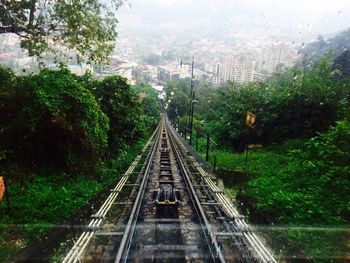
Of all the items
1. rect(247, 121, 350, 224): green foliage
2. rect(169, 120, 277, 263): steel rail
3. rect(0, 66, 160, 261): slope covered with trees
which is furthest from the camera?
rect(0, 66, 160, 261): slope covered with trees

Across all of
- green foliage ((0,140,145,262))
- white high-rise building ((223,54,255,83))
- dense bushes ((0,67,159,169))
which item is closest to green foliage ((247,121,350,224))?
green foliage ((0,140,145,262))

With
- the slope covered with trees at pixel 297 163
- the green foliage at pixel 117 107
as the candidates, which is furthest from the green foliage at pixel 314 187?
the green foliage at pixel 117 107

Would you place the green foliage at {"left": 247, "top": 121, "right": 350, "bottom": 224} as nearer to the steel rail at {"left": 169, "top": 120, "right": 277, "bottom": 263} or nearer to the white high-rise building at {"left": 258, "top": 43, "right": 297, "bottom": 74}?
the steel rail at {"left": 169, "top": 120, "right": 277, "bottom": 263}

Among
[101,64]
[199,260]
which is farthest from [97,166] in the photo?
[199,260]

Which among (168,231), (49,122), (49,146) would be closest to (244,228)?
(168,231)

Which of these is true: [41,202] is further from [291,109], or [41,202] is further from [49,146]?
[291,109]

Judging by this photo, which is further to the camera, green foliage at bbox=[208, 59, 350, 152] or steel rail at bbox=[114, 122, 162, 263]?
green foliage at bbox=[208, 59, 350, 152]

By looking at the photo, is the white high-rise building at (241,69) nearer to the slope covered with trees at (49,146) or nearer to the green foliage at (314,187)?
the green foliage at (314,187)
